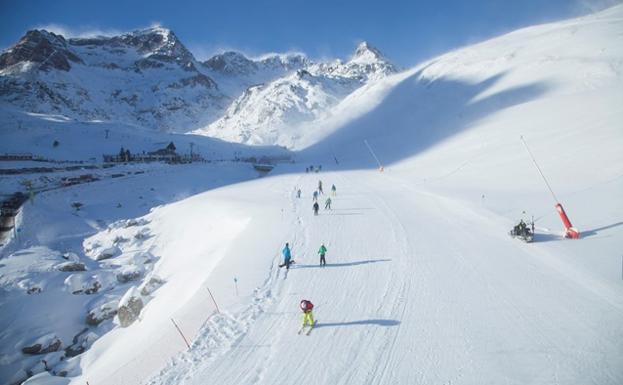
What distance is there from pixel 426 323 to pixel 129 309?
53.9ft

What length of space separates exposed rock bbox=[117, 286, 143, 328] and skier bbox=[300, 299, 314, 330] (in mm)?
12521

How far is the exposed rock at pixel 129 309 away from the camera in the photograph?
18969 millimetres

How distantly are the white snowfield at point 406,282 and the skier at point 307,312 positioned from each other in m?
0.39

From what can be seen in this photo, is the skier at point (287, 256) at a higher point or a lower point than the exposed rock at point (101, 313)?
higher

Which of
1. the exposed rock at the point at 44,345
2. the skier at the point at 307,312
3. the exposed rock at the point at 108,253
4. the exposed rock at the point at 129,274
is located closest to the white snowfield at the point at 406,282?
the skier at the point at 307,312

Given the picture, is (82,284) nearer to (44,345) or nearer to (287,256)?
(44,345)

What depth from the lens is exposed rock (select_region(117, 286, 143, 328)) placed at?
19.0 meters

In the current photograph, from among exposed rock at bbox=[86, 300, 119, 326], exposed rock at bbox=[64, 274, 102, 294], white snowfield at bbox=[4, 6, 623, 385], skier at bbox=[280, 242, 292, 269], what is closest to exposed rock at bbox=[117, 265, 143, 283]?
exposed rock at bbox=[64, 274, 102, 294]

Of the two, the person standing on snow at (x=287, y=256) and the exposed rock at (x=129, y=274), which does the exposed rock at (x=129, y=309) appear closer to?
the exposed rock at (x=129, y=274)

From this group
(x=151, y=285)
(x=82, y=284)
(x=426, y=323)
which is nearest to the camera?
(x=426, y=323)

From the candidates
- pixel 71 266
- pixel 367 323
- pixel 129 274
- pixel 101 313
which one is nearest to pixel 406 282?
pixel 367 323

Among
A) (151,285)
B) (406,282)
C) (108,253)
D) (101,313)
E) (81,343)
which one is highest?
(406,282)

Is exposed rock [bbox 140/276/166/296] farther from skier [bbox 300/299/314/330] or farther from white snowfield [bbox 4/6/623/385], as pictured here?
skier [bbox 300/299/314/330]

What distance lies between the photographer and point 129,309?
753 inches
